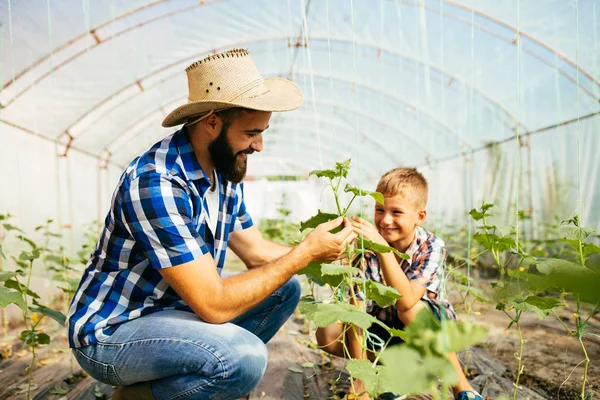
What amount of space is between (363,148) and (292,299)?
8757 mm

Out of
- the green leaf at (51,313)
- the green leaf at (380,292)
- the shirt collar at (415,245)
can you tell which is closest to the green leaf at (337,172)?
the green leaf at (380,292)

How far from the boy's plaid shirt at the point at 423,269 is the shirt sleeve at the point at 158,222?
801 millimetres

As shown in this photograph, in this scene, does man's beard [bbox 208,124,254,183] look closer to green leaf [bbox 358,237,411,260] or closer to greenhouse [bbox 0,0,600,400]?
greenhouse [bbox 0,0,600,400]

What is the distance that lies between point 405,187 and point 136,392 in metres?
1.37

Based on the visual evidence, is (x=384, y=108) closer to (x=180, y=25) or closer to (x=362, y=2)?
(x=362, y=2)

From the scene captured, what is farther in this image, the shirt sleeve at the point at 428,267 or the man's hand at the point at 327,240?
the shirt sleeve at the point at 428,267

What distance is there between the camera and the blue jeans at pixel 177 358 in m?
1.54

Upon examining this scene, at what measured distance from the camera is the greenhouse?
5.05 ft

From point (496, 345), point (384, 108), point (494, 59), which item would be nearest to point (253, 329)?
point (496, 345)

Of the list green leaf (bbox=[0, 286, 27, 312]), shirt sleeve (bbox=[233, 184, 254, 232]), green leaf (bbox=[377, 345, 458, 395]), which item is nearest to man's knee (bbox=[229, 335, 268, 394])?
shirt sleeve (bbox=[233, 184, 254, 232])

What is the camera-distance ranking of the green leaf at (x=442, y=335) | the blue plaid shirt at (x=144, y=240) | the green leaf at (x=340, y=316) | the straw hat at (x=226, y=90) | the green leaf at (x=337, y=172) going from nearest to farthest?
the green leaf at (x=442, y=335)
the green leaf at (x=340, y=316)
the green leaf at (x=337, y=172)
the blue plaid shirt at (x=144, y=240)
the straw hat at (x=226, y=90)

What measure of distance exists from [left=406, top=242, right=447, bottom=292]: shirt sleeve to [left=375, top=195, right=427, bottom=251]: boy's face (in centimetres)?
10

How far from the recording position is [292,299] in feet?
7.09

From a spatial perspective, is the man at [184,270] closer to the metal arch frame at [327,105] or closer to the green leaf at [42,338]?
the green leaf at [42,338]
